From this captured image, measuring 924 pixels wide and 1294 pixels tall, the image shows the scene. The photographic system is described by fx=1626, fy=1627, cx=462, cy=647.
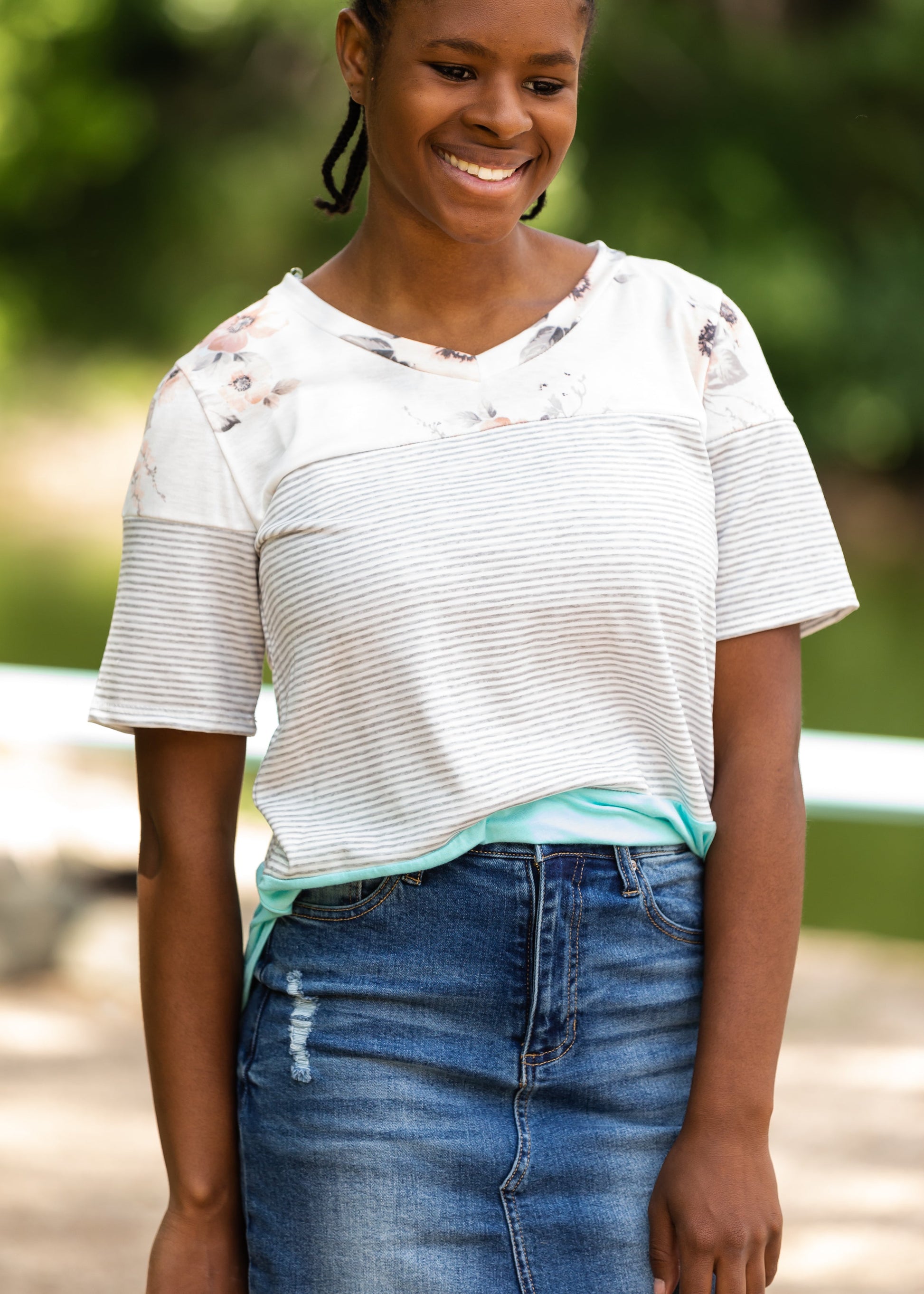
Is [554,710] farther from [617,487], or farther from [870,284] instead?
[870,284]

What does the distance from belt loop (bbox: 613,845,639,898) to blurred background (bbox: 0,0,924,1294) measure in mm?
6717

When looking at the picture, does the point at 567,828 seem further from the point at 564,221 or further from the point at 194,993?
the point at 564,221

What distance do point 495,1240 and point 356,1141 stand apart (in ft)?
0.41

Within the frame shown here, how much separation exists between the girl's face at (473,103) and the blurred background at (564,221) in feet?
22.2

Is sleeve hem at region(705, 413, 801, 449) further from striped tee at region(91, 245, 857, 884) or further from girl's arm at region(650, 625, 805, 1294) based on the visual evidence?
girl's arm at region(650, 625, 805, 1294)

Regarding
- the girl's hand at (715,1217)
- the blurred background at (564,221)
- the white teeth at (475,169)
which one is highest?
the blurred background at (564,221)

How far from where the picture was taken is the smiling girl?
1.21m

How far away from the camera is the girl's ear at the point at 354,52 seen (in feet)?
4.30

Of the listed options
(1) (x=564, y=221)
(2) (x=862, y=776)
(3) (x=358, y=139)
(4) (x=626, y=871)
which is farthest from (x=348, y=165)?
(1) (x=564, y=221)

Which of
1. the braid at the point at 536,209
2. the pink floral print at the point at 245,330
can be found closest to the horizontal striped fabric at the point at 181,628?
the pink floral print at the point at 245,330

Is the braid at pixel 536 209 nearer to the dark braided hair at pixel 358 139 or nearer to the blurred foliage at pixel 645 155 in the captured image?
the dark braided hair at pixel 358 139

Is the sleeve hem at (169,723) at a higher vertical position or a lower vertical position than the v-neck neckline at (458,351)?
lower

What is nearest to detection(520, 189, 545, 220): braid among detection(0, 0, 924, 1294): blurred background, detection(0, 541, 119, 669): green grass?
detection(0, 0, 924, 1294): blurred background

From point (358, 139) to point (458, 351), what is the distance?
1.09ft
